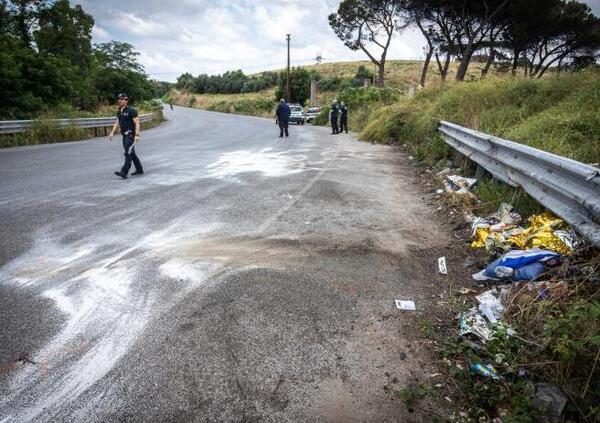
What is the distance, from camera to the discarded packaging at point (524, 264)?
127 inches

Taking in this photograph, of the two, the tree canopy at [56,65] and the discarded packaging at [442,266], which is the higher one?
the tree canopy at [56,65]

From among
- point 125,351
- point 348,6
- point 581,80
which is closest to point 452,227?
point 125,351

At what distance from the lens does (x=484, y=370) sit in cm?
234

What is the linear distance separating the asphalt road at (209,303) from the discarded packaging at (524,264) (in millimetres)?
644

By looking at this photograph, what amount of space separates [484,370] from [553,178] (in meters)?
2.52

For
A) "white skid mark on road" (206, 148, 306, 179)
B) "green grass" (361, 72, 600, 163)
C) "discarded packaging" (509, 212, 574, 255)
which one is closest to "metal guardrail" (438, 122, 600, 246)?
"discarded packaging" (509, 212, 574, 255)

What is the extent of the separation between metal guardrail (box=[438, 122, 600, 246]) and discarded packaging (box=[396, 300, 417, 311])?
1.43 m

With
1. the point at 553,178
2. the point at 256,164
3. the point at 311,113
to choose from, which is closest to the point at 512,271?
the point at 553,178

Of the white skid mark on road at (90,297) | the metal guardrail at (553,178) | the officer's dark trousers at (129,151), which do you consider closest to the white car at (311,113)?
the officer's dark trousers at (129,151)

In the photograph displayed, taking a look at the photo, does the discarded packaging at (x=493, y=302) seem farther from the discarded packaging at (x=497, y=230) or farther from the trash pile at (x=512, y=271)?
the discarded packaging at (x=497, y=230)

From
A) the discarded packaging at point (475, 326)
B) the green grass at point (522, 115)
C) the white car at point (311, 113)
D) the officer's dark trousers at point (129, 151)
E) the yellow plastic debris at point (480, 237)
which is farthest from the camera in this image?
the white car at point (311, 113)

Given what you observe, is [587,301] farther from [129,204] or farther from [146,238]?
[129,204]

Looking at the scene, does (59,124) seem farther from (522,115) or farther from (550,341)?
(550,341)

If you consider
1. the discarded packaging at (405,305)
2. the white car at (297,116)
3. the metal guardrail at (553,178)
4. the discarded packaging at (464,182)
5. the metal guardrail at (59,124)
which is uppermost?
the white car at (297,116)
